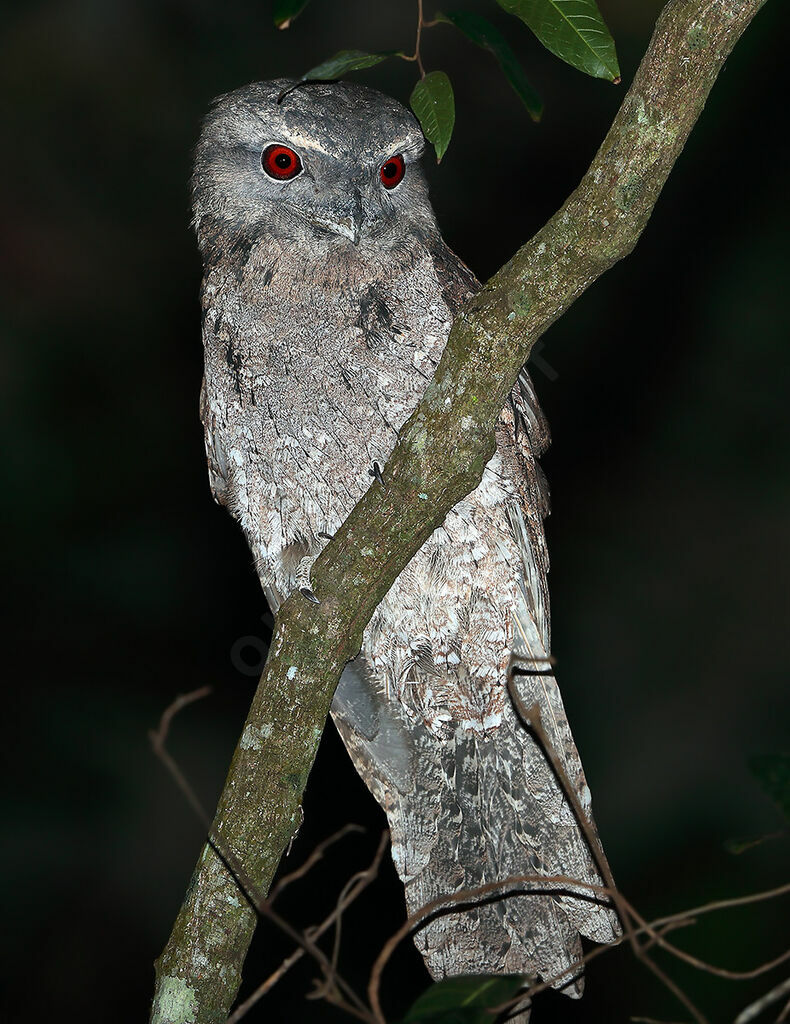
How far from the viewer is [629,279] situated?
431cm

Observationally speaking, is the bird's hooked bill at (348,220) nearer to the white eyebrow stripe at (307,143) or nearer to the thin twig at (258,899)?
the white eyebrow stripe at (307,143)

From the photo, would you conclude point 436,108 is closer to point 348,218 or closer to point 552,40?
point 552,40

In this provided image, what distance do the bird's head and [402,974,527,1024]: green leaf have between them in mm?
1411

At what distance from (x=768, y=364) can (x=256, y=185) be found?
2546 millimetres

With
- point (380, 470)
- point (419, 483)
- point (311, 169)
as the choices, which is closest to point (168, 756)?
point (419, 483)

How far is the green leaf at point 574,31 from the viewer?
136 cm

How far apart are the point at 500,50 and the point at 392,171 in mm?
876

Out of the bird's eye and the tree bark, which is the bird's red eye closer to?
the bird's eye

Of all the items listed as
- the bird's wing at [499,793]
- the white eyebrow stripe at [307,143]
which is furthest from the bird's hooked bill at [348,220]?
the bird's wing at [499,793]

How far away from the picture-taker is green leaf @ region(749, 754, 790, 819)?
1.29 meters

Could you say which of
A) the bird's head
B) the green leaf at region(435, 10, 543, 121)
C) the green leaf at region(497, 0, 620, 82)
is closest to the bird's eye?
the bird's head

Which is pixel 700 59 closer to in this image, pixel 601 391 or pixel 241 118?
pixel 241 118

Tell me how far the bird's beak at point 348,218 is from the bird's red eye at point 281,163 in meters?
0.13

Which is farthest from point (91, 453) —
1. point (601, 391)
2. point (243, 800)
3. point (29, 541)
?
point (243, 800)
